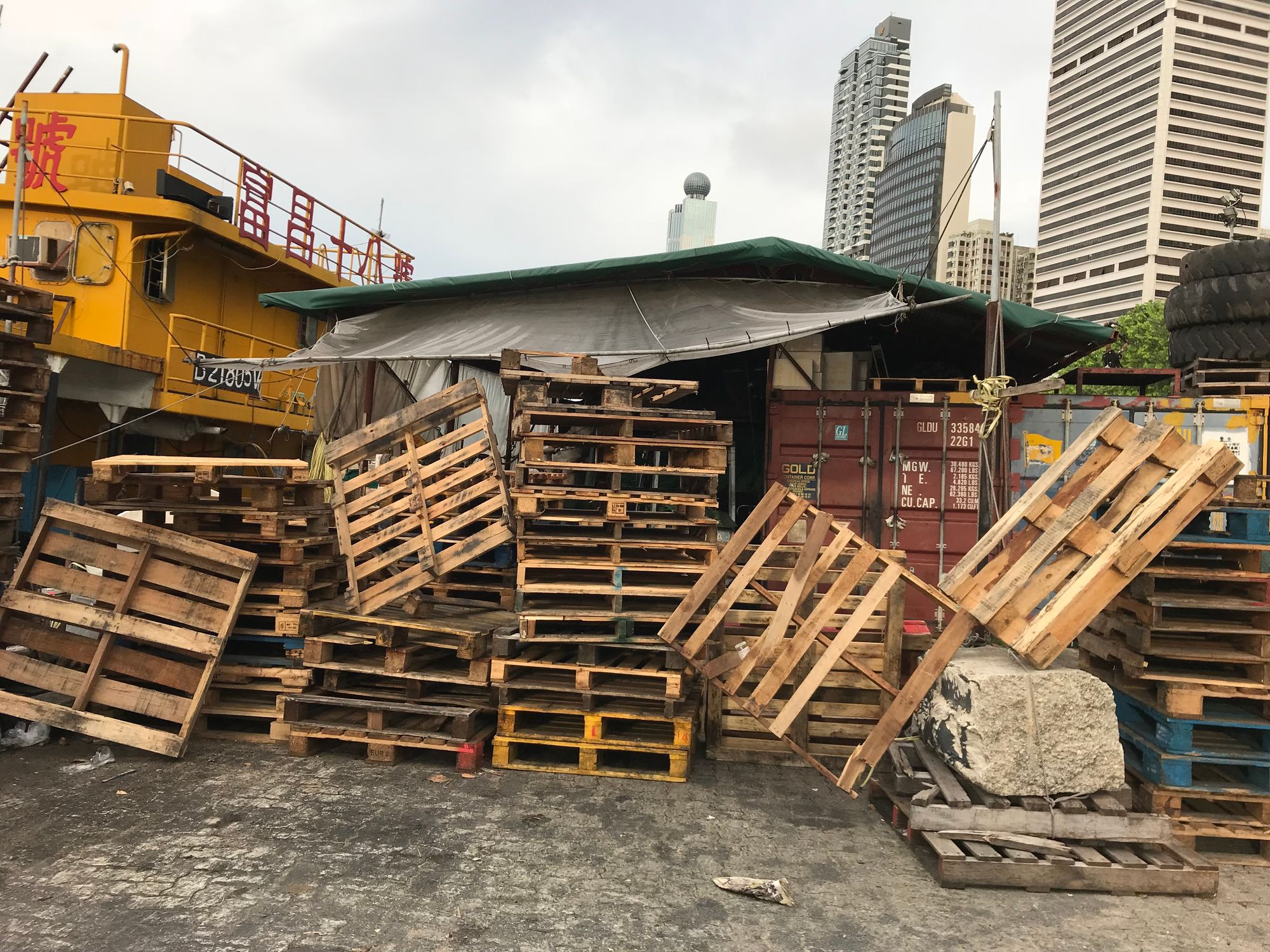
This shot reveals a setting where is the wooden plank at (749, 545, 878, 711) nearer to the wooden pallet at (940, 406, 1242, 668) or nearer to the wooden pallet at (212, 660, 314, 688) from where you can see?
the wooden pallet at (940, 406, 1242, 668)

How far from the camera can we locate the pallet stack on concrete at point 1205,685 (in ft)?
16.4

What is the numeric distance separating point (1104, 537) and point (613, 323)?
569 centimetres

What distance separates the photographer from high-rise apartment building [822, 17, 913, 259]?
5094 inches

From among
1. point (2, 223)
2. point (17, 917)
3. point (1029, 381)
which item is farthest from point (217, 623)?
point (1029, 381)

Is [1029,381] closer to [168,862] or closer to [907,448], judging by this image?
[907,448]

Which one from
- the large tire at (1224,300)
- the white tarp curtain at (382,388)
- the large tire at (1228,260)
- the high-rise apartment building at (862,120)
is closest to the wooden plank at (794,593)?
the white tarp curtain at (382,388)

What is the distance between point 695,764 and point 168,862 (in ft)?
12.1

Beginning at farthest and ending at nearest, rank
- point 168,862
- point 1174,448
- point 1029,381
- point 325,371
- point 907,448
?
point 1029,381 → point 325,371 → point 907,448 → point 1174,448 → point 168,862

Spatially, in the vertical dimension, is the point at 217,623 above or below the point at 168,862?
above

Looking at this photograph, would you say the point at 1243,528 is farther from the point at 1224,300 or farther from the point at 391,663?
the point at 1224,300

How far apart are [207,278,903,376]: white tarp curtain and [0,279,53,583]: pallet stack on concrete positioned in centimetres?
255

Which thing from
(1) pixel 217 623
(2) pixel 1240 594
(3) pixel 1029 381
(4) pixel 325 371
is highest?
(3) pixel 1029 381

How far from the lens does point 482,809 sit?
16.9 ft

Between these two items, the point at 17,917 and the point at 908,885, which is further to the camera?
the point at 908,885
